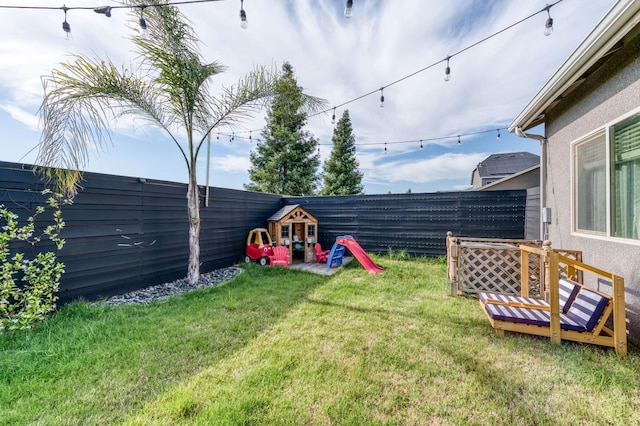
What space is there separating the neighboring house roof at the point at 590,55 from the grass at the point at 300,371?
290cm

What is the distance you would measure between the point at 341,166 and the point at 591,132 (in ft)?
46.1

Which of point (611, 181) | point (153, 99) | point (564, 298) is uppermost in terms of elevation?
point (153, 99)

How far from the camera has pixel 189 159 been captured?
4.53 meters

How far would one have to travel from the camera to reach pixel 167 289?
14.6ft

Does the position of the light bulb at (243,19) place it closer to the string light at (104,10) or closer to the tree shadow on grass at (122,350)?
the string light at (104,10)

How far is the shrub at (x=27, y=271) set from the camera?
8.81 ft

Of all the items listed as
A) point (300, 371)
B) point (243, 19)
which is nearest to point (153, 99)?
point (243, 19)

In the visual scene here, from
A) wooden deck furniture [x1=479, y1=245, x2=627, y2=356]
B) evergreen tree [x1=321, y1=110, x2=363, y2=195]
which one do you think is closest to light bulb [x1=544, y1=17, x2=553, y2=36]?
wooden deck furniture [x1=479, y1=245, x2=627, y2=356]

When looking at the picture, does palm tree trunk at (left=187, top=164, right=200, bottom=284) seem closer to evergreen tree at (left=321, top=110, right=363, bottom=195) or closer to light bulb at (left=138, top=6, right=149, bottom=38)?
light bulb at (left=138, top=6, right=149, bottom=38)

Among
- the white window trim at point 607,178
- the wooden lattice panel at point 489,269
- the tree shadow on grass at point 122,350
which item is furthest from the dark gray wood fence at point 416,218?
the tree shadow on grass at point 122,350

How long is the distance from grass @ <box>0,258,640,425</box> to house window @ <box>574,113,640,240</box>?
4.29 feet

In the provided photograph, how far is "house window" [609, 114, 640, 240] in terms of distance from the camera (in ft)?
8.19

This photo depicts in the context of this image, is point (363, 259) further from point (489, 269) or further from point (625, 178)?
point (625, 178)

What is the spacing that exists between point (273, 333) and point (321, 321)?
24.3 inches
